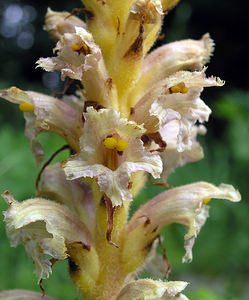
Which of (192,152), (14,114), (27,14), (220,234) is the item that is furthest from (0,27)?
(192,152)

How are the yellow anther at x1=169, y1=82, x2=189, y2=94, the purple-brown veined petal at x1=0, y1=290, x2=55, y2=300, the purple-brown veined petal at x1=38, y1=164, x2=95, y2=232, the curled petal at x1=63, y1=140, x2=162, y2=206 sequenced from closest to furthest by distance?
the curled petal at x1=63, y1=140, x2=162, y2=206
the yellow anther at x1=169, y1=82, x2=189, y2=94
the purple-brown veined petal at x1=0, y1=290, x2=55, y2=300
the purple-brown veined petal at x1=38, y1=164, x2=95, y2=232

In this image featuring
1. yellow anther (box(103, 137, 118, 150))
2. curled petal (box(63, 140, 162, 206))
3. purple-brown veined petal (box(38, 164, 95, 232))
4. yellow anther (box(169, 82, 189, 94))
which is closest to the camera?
curled petal (box(63, 140, 162, 206))

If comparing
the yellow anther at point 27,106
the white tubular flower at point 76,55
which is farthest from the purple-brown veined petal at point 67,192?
the white tubular flower at point 76,55

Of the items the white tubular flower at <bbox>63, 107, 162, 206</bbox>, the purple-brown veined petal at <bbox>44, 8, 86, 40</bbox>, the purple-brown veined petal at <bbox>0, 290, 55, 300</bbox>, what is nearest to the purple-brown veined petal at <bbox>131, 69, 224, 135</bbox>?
the white tubular flower at <bbox>63, 107, 162, 206</bbox>

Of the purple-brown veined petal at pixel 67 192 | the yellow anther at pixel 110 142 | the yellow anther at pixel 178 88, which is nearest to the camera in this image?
the yellow anther at pixel 110 142

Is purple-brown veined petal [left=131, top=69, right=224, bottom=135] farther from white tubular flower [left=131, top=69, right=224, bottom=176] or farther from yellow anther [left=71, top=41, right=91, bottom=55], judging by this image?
yellow anther [left=71, top=41, right=91, bottom=55]

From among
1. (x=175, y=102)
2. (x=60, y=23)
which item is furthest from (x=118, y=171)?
(x=60, y=23)

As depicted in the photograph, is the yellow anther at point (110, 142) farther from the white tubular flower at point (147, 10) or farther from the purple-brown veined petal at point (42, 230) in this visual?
the white tubular flower at point (147, 10)
